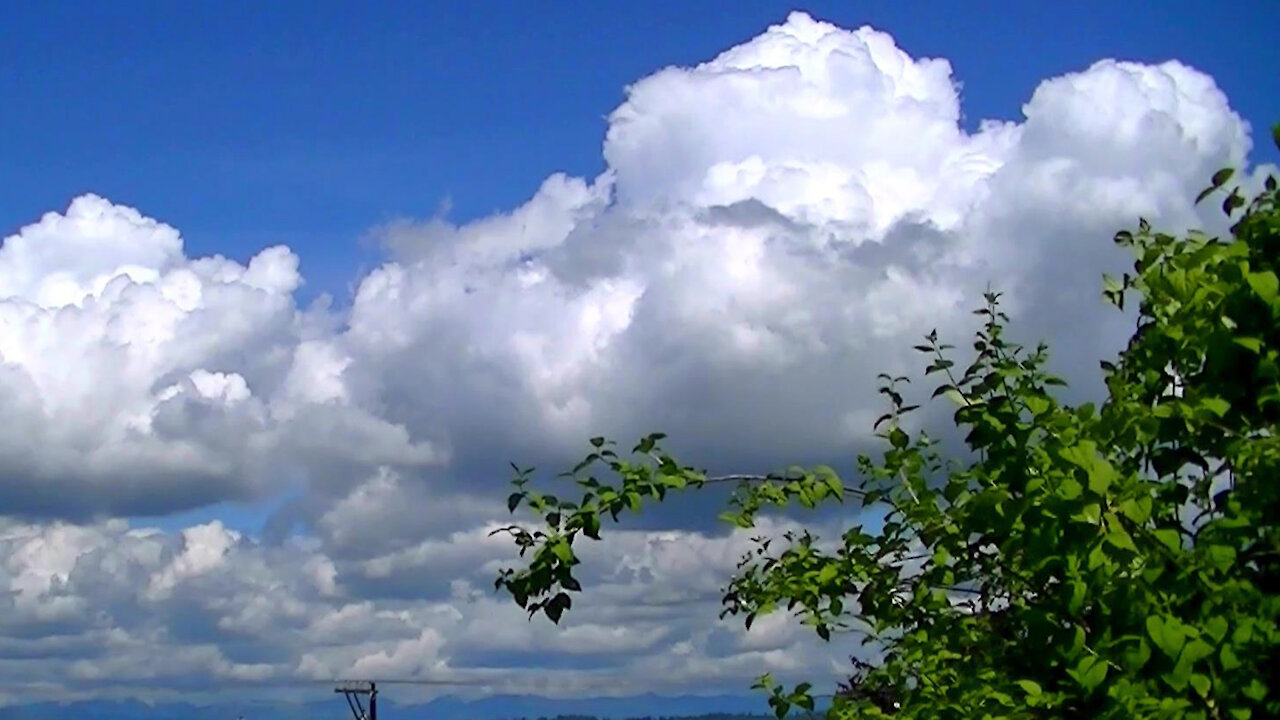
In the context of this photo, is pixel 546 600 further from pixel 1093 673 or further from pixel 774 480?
pixel 1093 673

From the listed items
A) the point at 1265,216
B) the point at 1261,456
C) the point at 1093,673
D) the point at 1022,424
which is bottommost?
the point at 1093,673

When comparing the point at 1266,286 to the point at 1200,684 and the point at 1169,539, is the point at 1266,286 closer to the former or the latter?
the point at 1169,539

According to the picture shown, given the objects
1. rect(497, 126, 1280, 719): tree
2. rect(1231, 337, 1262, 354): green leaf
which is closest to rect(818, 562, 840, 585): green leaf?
Result: rect(497, 126, 1280, 719): tree

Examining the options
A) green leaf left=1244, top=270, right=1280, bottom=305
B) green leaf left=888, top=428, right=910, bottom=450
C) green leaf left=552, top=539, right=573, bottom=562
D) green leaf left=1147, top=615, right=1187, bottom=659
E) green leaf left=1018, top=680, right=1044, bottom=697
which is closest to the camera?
green leaf left=1147, top=615, right=1187, bottom=659

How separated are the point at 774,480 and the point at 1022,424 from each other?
1.93 meters

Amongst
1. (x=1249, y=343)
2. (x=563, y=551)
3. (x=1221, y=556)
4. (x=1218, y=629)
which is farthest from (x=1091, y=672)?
(x=563, y=551)

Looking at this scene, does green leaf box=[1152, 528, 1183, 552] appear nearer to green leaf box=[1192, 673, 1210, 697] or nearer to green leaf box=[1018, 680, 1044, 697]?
green leaf box=[1192, 673, 1210, 697]

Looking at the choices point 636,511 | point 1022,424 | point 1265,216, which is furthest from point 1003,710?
point 1265,216

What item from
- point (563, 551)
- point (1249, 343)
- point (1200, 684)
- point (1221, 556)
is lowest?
point (1200, 684)

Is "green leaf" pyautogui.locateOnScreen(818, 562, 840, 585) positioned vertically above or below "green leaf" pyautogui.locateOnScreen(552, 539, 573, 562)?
above

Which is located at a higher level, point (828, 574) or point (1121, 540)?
point (828, 574)

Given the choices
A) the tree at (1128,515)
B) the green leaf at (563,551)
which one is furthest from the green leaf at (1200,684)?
the green leaf at (563,551)

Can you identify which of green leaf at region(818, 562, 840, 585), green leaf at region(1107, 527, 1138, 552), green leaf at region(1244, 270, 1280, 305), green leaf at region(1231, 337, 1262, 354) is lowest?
green leaf at region(1107, 527, 1138, 552)

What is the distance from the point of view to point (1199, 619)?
16.4ft
